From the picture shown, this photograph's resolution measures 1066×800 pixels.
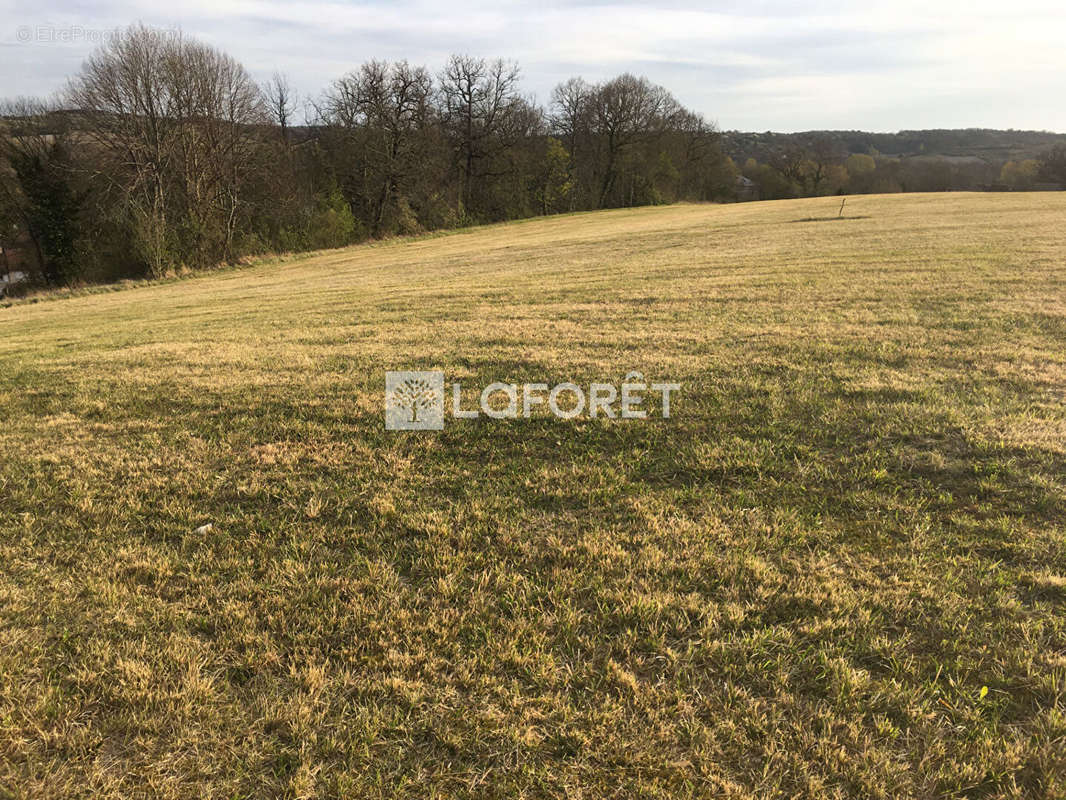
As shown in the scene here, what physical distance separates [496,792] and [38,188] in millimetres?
38811

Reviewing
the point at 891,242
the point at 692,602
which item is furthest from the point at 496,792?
the point at 891,242

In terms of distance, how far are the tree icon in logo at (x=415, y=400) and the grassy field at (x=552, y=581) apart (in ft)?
0.74

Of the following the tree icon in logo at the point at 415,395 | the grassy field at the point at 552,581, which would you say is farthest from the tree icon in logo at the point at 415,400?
the grassy field at the point at 552,581

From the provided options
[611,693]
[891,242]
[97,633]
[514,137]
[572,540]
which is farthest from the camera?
[514,137]

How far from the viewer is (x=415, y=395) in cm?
557

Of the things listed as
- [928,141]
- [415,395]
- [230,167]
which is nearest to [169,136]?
[230,167]

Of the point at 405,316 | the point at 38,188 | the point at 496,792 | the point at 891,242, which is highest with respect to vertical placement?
the point at 38,188

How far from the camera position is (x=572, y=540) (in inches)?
128

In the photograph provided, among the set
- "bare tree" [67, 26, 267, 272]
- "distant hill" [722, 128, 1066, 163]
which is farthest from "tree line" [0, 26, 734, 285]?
"distant hill" [722, 128, 1066, 163]

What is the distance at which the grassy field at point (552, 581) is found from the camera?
6.57 ft

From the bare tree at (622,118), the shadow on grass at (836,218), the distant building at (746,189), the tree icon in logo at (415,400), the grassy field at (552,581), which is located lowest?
the grassy field at (552,581)

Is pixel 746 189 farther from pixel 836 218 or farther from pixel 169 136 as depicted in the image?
pixel 169 136

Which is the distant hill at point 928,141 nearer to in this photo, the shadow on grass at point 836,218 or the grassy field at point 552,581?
the shadow on grass at point 836,218

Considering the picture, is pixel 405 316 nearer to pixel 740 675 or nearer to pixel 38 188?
pixel 740 675
